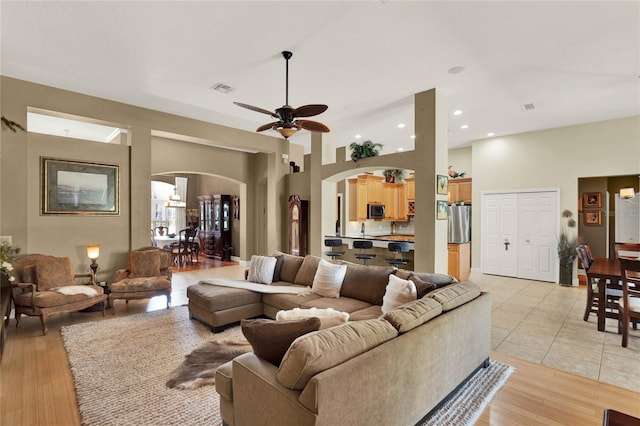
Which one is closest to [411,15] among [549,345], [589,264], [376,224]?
[549,345]

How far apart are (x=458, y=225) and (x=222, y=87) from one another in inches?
220

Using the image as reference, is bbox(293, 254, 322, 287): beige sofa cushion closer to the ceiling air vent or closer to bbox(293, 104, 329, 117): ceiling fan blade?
bbox(293, 104, 329, 117): ceiling fan blade

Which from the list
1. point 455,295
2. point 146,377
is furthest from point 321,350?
point 146,377

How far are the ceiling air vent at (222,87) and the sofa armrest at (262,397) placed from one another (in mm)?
4067

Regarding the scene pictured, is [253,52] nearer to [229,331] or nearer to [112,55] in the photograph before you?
[112,55]

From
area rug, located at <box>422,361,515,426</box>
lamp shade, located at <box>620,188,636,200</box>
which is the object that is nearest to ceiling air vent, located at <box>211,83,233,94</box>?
area rug, located at <box>422,361,515,426</box>

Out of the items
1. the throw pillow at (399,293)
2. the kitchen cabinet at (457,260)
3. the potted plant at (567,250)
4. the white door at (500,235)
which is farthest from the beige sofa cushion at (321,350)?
the white door at (500,235)

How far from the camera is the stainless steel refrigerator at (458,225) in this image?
7.03 meters

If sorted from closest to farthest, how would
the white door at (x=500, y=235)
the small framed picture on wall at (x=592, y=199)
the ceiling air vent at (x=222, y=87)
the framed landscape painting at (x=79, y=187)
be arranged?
the ceiling air vent at (x=222, y=87) → the framed landscape painting at (x=79, y=187) → the small framed picture on wall at (x=592, y=199) → the white door at (x=500, y=235)

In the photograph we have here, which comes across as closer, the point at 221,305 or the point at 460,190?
the point at 221,305

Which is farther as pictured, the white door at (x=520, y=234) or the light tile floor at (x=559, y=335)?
the white door at (x=520, y=234)

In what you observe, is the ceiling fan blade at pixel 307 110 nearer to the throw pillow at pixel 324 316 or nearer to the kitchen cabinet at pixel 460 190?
the throw pillow at pixel 324 316

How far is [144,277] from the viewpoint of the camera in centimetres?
507

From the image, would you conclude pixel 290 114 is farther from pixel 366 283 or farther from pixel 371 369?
pixel 371 369
